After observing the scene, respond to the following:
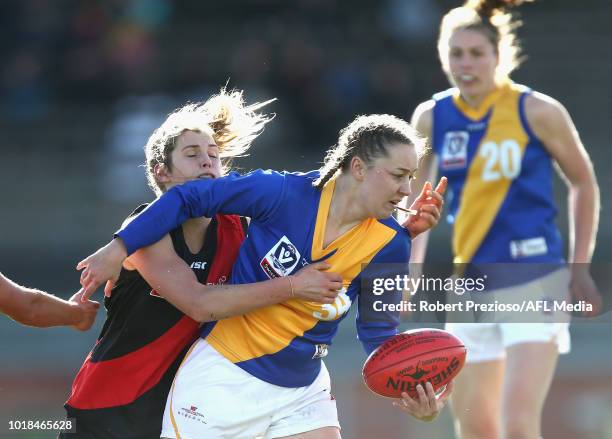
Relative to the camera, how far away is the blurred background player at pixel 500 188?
5.36m

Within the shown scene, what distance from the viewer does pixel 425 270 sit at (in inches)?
236

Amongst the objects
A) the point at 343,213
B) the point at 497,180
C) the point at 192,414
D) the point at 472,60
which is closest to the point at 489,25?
the point at 472,60

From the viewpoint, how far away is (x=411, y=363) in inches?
164

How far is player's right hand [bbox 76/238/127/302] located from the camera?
386cm

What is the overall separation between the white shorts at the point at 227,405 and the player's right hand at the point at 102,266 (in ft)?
1.58

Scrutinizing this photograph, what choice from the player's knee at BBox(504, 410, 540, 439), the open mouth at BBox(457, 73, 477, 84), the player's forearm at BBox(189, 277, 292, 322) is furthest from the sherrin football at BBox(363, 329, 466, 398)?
the open mouth at BBox(457, 73, 477, 84)

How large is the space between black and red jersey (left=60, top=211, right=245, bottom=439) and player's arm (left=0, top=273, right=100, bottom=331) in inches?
6.1

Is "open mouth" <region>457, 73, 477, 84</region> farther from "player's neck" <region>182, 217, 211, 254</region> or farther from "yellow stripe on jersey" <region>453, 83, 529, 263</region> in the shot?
"player's neck" <region>182, 217, 211, 254</region>

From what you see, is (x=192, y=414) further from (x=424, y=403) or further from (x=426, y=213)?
(x=426, y=213)

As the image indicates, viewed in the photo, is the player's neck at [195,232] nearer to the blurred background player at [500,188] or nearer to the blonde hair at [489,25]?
the blurred background player at [500,188]

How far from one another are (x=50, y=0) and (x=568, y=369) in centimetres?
865

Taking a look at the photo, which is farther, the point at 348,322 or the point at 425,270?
the point at 348,322

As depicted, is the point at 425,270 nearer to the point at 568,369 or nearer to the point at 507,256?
the point at 507,256

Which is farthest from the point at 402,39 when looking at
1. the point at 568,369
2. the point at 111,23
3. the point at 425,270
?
the point at 425,270
